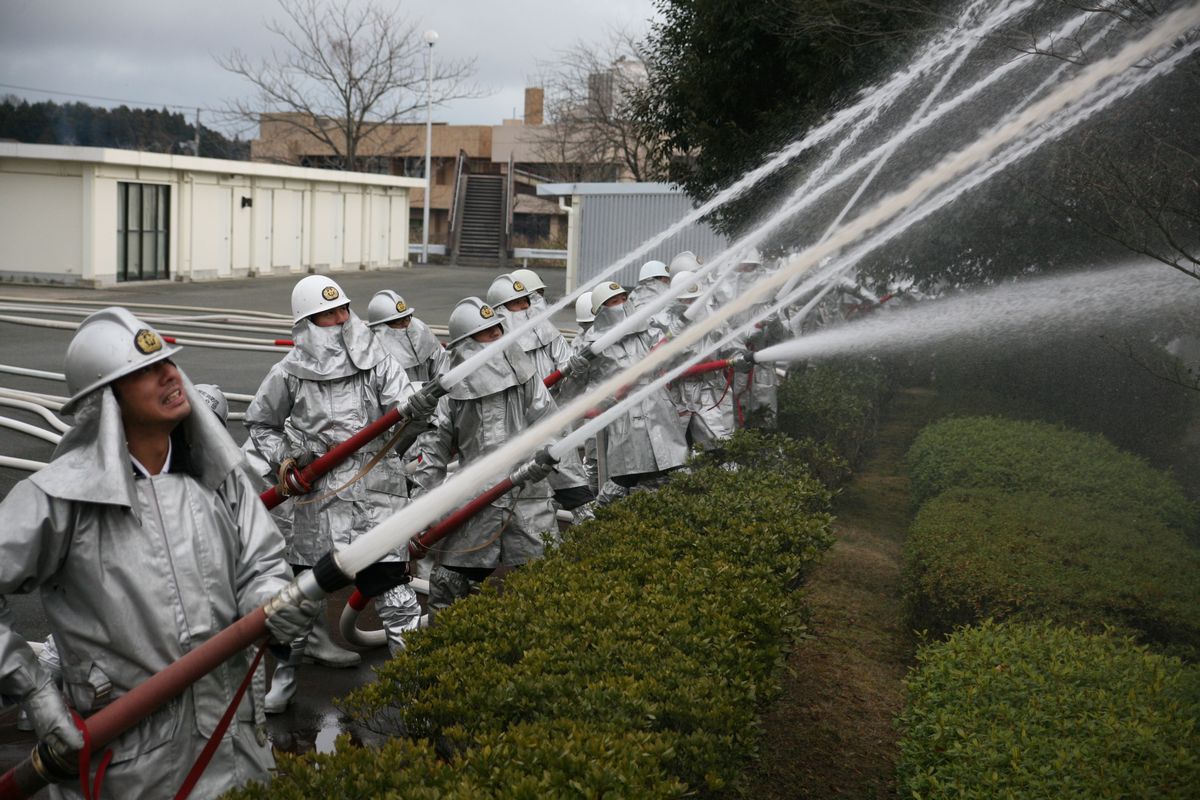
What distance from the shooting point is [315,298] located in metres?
6.21

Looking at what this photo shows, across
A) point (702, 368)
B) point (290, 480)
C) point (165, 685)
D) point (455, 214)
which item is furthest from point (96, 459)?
point (455, 214)

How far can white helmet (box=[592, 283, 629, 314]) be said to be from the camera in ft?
31.8

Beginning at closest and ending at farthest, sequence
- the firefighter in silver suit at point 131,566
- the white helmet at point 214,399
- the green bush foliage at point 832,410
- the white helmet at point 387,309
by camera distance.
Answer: the firefighter in silver suit at point 131,566 → the white helmet at point 214,399 → the white helmet at point 387,309 → the green bush foliage at point 832,410

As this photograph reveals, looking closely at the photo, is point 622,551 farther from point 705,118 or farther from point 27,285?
point 27,285

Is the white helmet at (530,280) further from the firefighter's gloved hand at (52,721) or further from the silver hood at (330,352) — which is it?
the firefighter's gloved hand at (52,721)

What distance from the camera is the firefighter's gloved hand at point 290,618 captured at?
3064mm

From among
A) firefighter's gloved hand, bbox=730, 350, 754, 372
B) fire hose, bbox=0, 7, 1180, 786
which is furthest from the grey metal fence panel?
firefighter's gloved hand, bbox=730, 350, 754, 372

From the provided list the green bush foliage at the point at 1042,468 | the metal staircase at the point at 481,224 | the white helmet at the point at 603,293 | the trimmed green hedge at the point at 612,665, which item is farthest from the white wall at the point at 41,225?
the trimmed green hedge at the point at 612,665

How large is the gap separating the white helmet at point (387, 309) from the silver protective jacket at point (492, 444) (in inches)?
65.2

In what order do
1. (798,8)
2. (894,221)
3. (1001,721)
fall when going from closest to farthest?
(1001,721), (798,8), (894,221)

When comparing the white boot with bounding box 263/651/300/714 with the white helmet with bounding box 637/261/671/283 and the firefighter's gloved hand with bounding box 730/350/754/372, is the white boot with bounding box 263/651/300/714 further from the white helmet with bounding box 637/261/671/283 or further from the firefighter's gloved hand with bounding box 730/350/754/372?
the white helmet with bounding box 637/261/671/283

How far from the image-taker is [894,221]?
11516 mm

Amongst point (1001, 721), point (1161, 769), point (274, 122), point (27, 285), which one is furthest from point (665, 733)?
point (274, 122)

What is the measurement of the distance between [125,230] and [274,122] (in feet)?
74.1
